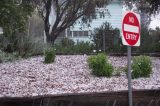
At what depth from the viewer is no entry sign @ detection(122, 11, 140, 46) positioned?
7105 millimetres

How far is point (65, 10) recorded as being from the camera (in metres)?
23.9

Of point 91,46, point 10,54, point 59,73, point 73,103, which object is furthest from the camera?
point 91,46

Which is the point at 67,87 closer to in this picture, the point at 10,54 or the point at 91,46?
the point at 10,54

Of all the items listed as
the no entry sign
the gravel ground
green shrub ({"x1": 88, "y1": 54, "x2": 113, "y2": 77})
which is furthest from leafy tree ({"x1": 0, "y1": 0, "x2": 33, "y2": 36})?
the no entry sign

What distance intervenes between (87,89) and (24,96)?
5.76 ft

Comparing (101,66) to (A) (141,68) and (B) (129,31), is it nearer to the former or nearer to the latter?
(A) (141,68)

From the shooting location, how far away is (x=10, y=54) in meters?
16.0

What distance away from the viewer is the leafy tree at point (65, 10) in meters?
23.3

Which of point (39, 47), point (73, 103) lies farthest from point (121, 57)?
point (73, 103)

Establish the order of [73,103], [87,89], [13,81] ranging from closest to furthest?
1. [73,103]
2. [87,89]
3. [13,81]

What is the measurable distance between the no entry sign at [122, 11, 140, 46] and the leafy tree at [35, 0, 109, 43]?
51.2 ft

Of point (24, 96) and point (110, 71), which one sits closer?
point (24, 96)

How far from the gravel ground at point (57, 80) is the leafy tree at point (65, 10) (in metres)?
8.46

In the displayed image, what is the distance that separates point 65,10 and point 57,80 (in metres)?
11.9
